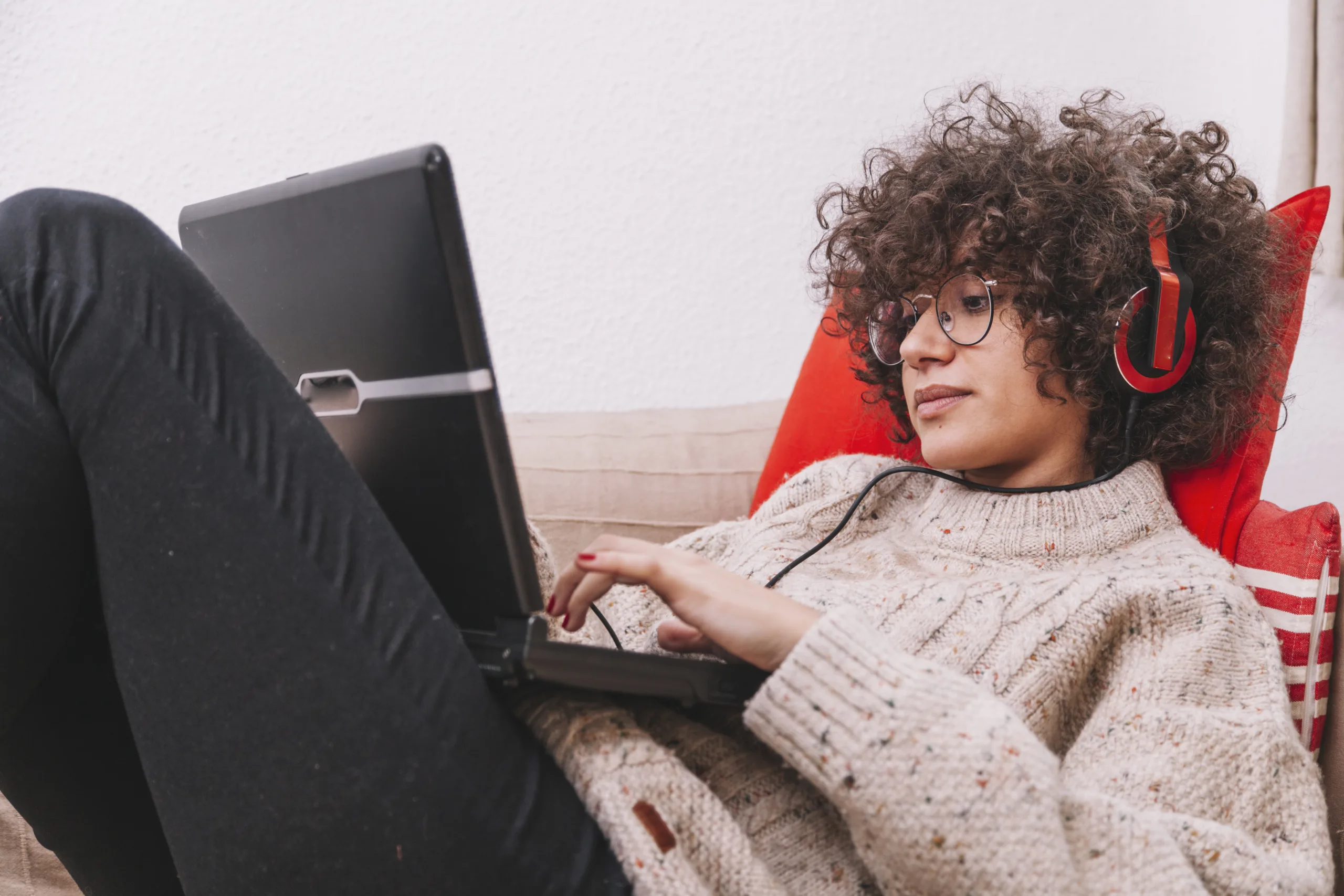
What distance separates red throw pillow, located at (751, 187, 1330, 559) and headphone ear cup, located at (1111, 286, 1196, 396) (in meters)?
0.13

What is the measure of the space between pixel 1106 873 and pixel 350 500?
59 centimetres

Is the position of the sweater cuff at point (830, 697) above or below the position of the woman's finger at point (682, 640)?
above

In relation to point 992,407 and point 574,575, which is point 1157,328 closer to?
point 992,407

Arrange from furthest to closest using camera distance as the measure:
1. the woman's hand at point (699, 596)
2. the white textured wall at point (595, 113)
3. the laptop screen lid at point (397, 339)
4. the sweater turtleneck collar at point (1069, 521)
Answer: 1. the white textured wall at point (595, 113)
2. the sweater turtleneck collar at point (1069, 521)
3. the woman's hand at point (699, 596)
4. the laptop screen lid at point (397, 339)

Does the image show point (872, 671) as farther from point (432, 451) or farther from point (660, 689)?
point (432, 451)

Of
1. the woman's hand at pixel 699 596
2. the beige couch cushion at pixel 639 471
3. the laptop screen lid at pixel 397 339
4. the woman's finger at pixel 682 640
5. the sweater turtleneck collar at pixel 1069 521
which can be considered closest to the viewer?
the laptop screen lid at pixel 397 339

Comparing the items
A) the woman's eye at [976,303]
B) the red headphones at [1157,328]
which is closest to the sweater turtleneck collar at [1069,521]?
the red headphones at [1157,328]

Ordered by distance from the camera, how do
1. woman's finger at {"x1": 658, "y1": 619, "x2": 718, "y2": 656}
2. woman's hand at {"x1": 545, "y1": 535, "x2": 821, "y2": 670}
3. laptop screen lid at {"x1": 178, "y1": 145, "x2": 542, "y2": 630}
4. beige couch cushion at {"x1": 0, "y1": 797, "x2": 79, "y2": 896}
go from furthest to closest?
beige couch cushion at {"x1": 0, "y1": 797, "x2": 79, "y2": 896} < woman's finger at {"x1": 658, "y1": 619, "x2": 718, "y2": 656} < woman's hand at {"x1": 545, "y1": 535, "x2": 821, "y2": 670} < laptop screen lid at {"x1": 178, "y1": 145, "x2": 542, "y2": 630}

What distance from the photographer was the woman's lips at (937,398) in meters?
1.03

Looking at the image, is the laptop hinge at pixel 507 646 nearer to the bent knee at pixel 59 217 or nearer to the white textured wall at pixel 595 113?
the bent knee at pixel 59 217

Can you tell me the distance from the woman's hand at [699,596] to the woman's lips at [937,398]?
409mm

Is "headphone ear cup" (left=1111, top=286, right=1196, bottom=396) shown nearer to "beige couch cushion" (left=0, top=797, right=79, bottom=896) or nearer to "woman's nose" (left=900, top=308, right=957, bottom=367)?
"woman's nose" (left=900, top=308, right=957, bottom=367)

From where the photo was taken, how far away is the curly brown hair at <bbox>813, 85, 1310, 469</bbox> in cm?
103

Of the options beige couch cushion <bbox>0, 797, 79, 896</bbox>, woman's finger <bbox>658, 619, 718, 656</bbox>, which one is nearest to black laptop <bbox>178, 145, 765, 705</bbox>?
woman's finger <bbox>658, 619, 718, 656</bbox>
